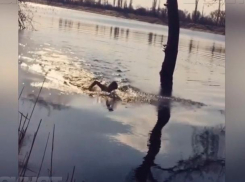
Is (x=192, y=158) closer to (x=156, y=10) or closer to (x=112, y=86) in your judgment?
(x=112, y=86)

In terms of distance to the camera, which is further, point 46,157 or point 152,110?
point 152,110

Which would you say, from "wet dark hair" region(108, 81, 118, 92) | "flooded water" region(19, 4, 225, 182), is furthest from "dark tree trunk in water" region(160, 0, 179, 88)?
"wet dark hair" region(108, 81, 118, 92)

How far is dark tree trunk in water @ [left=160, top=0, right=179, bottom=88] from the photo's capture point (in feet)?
8.75

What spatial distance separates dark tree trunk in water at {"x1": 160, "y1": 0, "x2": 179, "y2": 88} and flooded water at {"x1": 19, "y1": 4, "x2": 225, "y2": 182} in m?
0.04

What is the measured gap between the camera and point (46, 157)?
8.09 feet

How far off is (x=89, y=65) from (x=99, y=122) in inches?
15.4

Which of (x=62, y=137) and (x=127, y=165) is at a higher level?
(x=62, y=137)

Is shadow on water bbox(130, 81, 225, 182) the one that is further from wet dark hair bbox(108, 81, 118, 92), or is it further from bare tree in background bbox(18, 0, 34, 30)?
bare tree in background bbox(18, 0, 34, 30)

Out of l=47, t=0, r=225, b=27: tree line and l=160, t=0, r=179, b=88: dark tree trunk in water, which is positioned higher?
l=47, t=0, r=225, b=27: tree line

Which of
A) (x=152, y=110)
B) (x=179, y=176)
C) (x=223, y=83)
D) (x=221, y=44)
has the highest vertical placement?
(x=221, y=44)

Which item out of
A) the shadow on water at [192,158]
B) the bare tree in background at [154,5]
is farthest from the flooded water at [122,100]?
the bare tree in background at [154,5]

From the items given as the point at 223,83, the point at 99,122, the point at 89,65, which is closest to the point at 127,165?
the point at 99,122

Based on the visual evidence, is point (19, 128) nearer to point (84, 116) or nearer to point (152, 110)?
point (84, 116)

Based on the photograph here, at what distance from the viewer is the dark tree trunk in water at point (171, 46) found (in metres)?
2.67
